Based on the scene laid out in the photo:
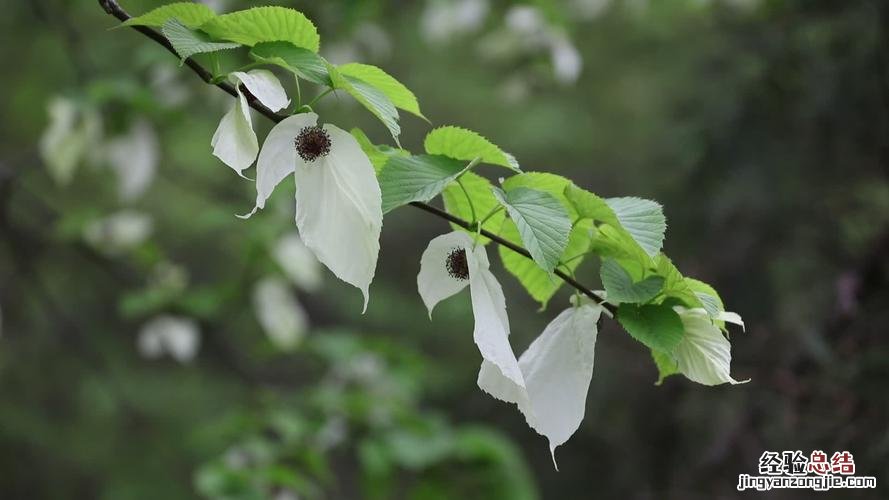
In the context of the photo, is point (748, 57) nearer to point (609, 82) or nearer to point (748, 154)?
point (748, 154)

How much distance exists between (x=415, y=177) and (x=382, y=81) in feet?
0.26

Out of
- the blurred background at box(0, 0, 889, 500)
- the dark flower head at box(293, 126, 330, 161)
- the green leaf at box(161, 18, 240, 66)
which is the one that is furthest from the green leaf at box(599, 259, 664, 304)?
the blurred background at box(0, 0, 889, 500)

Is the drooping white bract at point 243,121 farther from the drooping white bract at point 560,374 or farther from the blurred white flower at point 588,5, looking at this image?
the blurred white flower at point 588,5

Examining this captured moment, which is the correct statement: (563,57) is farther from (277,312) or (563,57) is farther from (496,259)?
(496,259)

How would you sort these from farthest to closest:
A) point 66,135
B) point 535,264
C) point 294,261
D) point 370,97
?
point 294,261
point 66,135
point 535,264
point 370,97

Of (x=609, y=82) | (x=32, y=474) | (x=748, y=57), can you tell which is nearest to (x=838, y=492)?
(x=748, y=57)

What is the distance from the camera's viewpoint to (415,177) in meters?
0.69

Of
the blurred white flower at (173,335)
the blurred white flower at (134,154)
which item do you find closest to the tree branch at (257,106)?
the blurred white flower at (134,154)

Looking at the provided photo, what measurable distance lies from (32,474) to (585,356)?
397 cm

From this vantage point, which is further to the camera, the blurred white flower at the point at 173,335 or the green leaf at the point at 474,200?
the blurred white flower at the point at 173,335

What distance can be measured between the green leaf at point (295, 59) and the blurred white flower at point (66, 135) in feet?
3.63

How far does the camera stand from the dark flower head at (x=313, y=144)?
2.18 ft

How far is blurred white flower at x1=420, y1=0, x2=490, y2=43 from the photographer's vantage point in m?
2.12

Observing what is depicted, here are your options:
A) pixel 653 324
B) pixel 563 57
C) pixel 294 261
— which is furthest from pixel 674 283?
pixel 294 261
